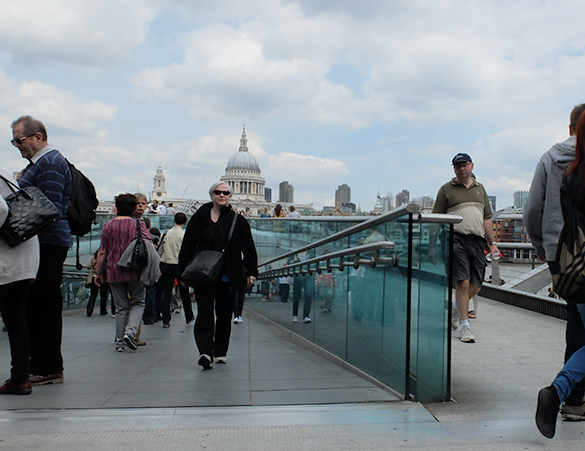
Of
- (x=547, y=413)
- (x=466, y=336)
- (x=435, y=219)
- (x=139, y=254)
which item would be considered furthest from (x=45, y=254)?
(x=466, y=336)

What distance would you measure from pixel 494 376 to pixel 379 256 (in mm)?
1219

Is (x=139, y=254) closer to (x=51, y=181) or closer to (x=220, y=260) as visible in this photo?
(x=220, y=260)

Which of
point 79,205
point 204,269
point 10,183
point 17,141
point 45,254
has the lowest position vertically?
point 204,269

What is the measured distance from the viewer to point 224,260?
17.1 ft

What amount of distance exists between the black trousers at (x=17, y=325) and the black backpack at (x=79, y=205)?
0.67 metres

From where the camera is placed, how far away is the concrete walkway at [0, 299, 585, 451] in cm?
292

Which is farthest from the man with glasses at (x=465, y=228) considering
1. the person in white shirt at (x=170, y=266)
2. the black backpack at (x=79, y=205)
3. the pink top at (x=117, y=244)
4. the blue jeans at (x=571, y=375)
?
the person in white shirt at (x=170, y=266)

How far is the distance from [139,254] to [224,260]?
132cm

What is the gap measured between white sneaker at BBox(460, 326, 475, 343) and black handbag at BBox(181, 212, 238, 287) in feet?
7.57

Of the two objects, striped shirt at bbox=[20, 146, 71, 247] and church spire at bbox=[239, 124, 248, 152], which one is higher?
church spire at bbox=[239, 124, 248, 152]

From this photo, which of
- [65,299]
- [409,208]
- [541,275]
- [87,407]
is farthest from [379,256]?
[65,299]

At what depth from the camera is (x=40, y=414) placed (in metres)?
3.40

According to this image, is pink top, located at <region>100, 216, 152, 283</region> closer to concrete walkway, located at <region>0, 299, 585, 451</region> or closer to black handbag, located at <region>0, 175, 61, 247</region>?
concrete walkway, located at <region>0, 299, 585, 451</region>

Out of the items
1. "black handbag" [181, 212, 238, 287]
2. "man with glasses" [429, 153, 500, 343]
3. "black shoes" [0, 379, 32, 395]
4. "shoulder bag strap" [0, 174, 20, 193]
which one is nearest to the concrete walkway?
"black shoes" [0, 379, 32, 395]
